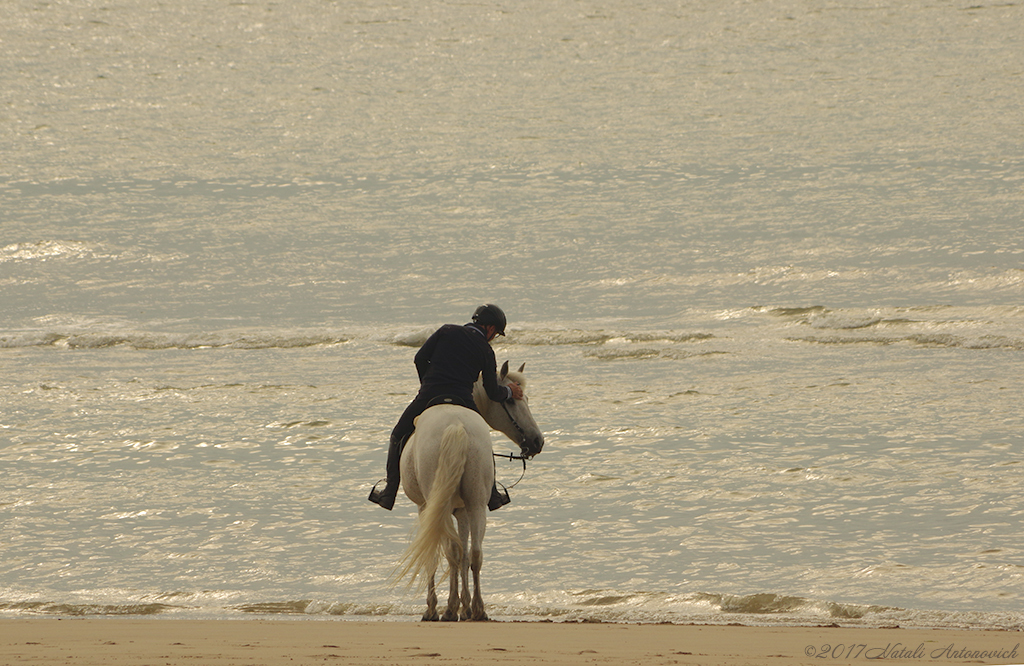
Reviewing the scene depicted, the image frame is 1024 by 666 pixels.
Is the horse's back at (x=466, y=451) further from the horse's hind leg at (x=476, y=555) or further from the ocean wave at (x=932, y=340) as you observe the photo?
the ocean wave at (x=932, y=340)

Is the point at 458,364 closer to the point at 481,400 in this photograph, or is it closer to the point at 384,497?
the point at 481,400

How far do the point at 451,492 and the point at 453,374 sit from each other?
0.67 meters

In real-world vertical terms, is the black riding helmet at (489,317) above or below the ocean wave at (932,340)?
above

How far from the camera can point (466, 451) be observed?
18.2 feet

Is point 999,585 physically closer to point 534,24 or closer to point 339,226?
point 339,226

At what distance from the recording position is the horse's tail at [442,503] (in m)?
5.49

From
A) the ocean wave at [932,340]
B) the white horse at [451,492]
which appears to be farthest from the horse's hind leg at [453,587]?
the ocean wave at [932,340]

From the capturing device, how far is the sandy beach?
156 inches

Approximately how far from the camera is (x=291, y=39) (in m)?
24.3

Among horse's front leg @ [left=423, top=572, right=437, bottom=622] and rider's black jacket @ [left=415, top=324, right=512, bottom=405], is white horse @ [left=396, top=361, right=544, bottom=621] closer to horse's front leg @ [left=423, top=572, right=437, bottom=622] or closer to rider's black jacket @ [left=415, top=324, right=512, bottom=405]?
horse's front leg @ [left=423, top=572, right=437, bottom=622]

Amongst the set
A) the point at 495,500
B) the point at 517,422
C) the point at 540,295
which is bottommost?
the point at 495,500

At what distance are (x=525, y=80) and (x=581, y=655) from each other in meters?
18.7

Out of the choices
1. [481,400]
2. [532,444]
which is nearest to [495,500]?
[532,444]

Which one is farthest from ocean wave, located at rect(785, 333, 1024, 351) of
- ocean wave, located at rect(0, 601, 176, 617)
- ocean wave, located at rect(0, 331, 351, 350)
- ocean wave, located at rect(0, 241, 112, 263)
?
ocean wave, located at rect(0, 241, 112, 263)
